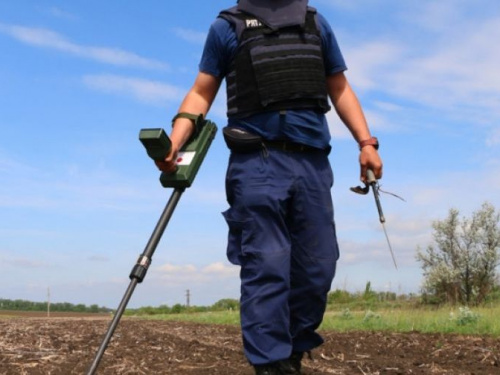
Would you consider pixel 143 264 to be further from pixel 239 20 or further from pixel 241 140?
pixel 239 20

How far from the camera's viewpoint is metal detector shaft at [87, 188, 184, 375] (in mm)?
3396

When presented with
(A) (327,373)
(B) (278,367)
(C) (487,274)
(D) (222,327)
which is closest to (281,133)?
(B) (278,367)

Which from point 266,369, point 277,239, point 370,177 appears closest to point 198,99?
point 277,239

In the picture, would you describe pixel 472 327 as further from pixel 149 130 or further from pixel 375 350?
pixel 149 130

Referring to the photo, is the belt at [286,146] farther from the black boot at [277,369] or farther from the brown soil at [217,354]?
the brown soil at [217,354]

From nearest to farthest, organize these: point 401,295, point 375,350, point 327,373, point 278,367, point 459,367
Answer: point 278,367 < point 327,373 < point 459,367 < point 375,350 < point 401,295

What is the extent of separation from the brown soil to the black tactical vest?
6.72 feet

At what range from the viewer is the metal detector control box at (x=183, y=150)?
3.68 meters

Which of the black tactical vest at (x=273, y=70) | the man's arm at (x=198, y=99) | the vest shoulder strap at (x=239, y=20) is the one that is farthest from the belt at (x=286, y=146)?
the vest shoulder strap at (x=239, y=20)

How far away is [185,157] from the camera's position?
3916 millimetres

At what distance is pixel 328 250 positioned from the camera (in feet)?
13.5

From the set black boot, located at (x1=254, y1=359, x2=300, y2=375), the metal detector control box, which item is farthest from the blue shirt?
black boot, located at (x1=254, y1=359, x2=300, y2=375)

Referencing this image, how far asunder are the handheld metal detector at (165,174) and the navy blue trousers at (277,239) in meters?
0.23

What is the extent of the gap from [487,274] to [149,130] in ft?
61.6
